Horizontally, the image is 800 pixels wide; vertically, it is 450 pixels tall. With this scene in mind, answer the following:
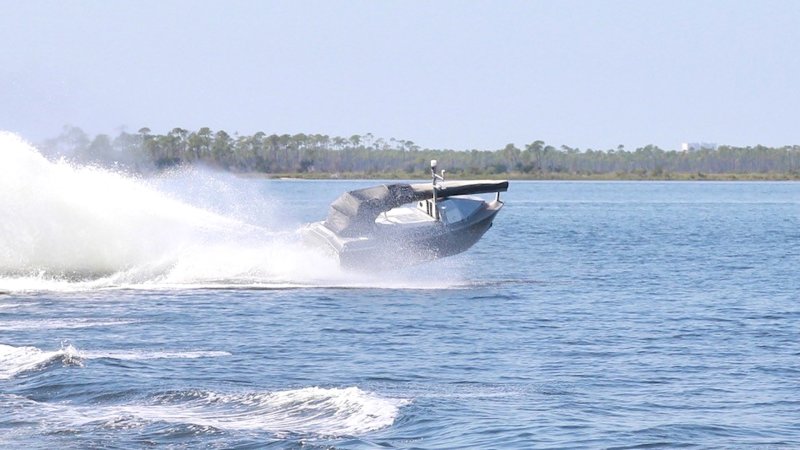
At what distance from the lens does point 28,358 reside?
78.1 feet

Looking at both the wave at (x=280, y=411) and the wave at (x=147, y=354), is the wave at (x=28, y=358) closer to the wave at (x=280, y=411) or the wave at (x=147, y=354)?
the wave at (x=147, y=354)

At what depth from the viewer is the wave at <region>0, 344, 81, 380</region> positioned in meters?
22.7

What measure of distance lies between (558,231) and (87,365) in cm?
5884

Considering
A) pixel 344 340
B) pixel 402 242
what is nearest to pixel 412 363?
pixel 344 340

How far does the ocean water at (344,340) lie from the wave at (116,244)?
0.07 metres

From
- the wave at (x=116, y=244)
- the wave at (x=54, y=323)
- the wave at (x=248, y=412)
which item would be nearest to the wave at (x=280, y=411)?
the wave at (x=248, y=412)

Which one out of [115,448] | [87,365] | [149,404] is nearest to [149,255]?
[87,365]

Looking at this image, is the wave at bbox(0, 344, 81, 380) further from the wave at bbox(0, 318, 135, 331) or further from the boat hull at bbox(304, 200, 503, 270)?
the boat hull at bbox(304, 200, 503, 270)

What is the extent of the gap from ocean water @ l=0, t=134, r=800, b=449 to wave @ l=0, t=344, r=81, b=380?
0.26 feet

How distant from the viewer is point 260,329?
2891 cm

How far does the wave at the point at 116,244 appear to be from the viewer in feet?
128

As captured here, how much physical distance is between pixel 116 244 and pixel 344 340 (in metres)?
16.1

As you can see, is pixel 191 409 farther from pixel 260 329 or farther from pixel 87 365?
pixel 260 329

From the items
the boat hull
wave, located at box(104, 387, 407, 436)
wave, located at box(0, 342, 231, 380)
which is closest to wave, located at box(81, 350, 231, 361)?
wave, located at box(0, 342, 231, 380)
